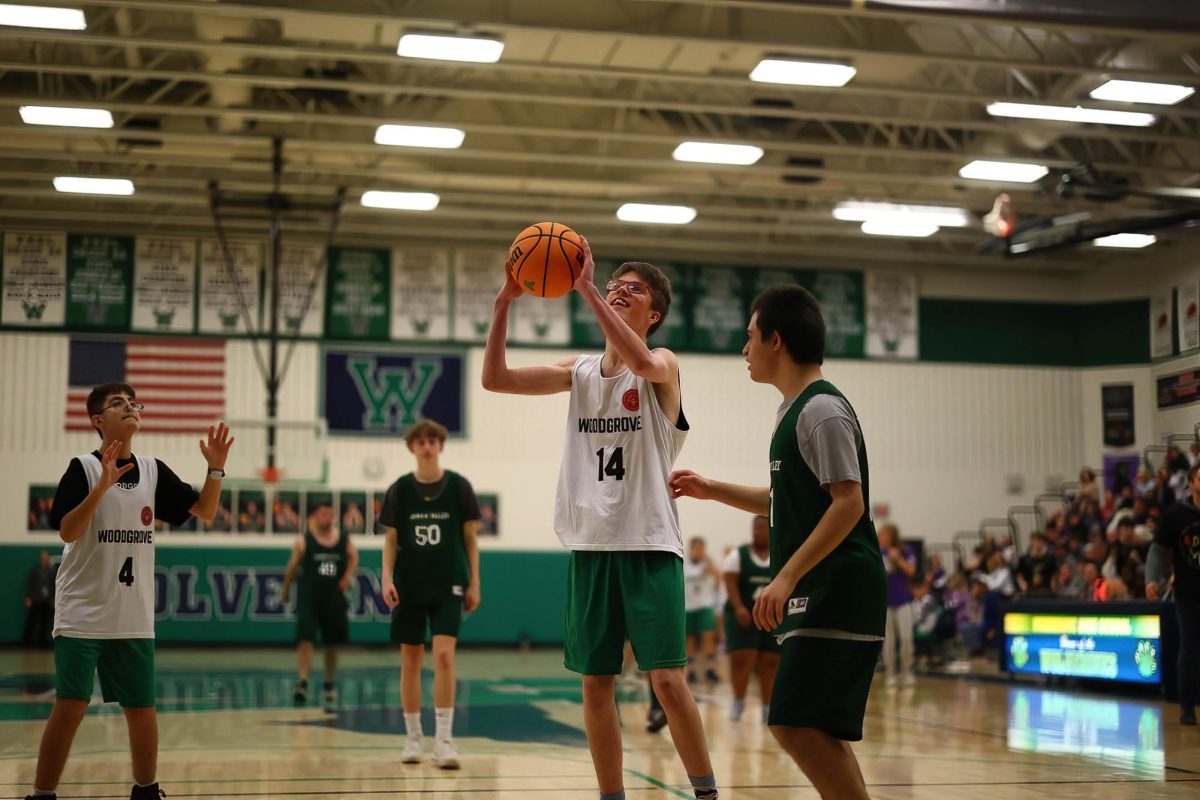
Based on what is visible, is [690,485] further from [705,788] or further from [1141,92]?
[1141,92]

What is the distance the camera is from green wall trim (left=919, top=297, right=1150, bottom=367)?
24750 mm

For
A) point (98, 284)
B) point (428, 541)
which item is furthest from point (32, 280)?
point (428, 541)

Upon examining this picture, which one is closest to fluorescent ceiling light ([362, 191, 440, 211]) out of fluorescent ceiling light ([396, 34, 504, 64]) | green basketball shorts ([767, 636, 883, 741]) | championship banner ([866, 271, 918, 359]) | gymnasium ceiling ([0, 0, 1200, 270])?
gymnasium ceiling ([0, 0, 1200, 270])

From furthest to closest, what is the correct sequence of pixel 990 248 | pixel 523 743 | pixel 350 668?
pixel 990 248 → pixel 350 668 → pixel 523 743

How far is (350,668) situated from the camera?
17.0 m

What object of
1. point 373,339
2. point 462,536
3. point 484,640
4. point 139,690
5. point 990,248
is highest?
point 990,248

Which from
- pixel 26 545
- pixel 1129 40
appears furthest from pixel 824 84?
pixel 26 545

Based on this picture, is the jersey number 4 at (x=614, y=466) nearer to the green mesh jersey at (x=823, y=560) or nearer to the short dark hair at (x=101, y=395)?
the green mesh jersey at (x=823, y=560)

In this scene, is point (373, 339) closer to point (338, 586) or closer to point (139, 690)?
point (338, 586)

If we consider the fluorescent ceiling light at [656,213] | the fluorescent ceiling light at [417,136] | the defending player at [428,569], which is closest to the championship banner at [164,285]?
the fluorescent ceiling light at [417,136]

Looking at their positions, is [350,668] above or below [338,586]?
below

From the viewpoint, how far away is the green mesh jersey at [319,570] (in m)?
12.2

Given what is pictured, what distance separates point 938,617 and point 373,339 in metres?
10.9

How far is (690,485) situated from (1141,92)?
13365 mm
